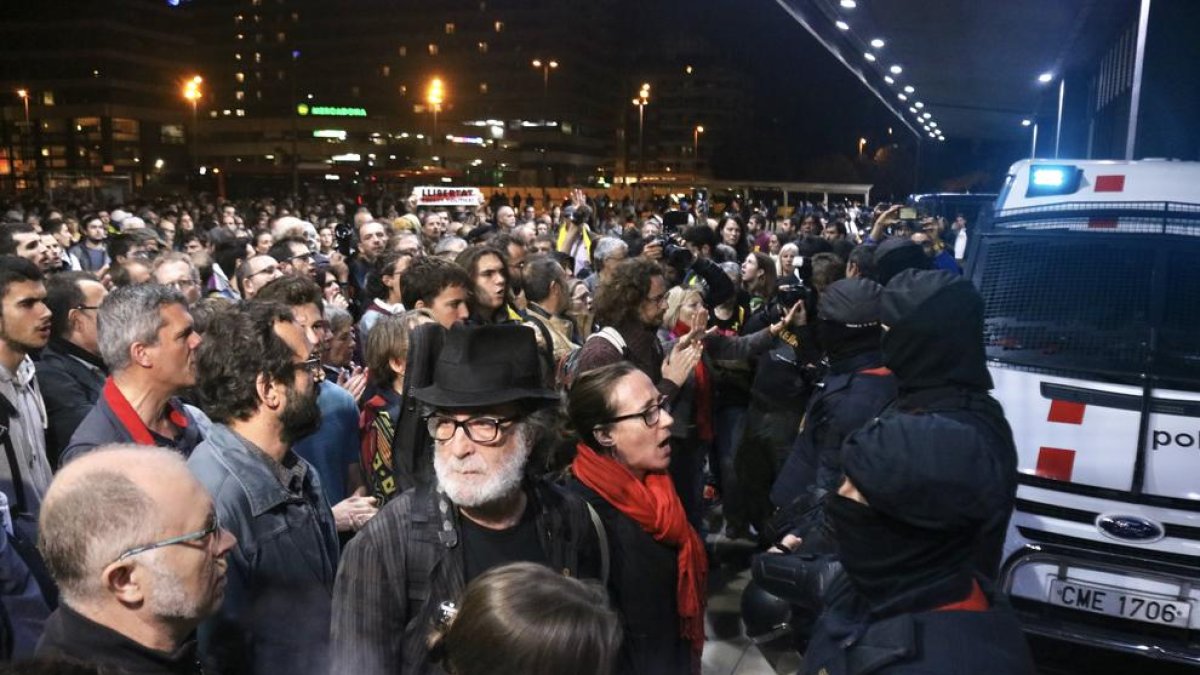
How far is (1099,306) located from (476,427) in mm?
4472

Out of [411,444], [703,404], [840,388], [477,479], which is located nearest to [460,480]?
[477,479]

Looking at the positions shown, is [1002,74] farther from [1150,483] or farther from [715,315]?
[1150,483]

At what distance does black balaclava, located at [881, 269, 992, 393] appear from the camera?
12.0 ft

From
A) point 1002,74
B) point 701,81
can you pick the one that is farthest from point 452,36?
point 1002,74

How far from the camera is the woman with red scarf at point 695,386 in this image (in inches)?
213

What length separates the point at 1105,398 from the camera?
4980 millimetres

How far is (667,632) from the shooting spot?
3.25 metres

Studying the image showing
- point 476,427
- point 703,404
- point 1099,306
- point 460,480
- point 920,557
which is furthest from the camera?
point 703,404

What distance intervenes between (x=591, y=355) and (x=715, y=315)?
3049 millimetres

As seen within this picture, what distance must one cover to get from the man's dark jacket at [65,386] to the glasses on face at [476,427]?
2743 mm

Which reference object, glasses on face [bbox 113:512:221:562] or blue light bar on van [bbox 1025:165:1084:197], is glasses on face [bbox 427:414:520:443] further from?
blue light bar on van [bbox 1025:165:1084:197]

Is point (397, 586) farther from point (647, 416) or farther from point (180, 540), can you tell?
point (647, 416)

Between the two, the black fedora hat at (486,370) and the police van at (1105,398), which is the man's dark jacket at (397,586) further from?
the police van at (1105,398)

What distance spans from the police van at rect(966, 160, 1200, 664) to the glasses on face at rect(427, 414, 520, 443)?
3.55m
